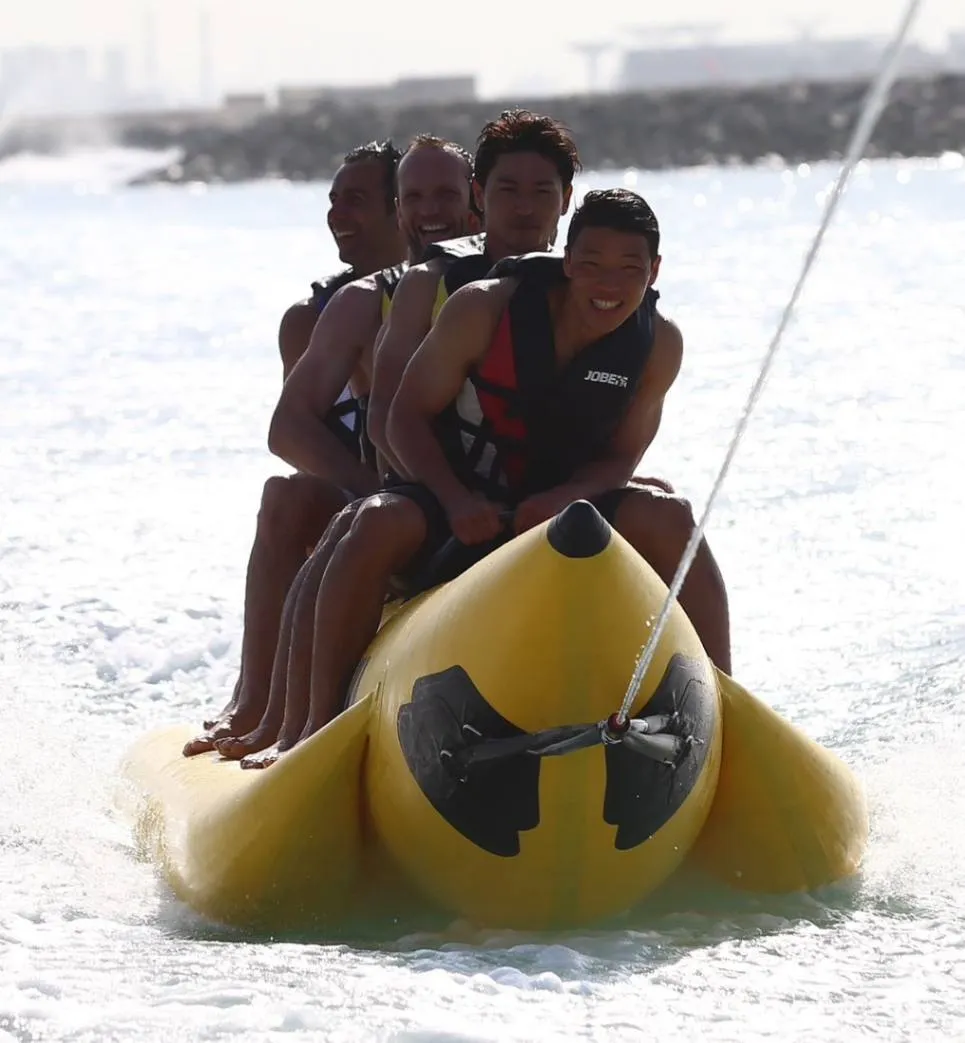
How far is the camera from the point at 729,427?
8.83 meters

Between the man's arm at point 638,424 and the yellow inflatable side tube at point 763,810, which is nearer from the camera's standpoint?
the yellow inflatable side tube at point 763,810

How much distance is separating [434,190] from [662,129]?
41.3 metres

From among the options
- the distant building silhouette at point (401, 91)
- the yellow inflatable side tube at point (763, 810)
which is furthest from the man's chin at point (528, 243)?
the distant building silhouette at point (401, 91)

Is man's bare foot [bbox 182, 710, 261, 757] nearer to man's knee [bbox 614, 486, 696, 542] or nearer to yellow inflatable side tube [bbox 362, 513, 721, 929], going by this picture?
yellow inflatable side tube [bbox 362, 513, 721, 929]

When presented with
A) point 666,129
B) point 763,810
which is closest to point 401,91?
point 666,129

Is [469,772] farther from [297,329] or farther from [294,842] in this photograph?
[297,329]

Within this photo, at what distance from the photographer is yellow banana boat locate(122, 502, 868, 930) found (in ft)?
9.67

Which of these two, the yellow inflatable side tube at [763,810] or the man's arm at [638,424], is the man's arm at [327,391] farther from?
the yellow inflatable side tube at [763,810]

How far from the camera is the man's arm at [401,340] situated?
3.63 meters

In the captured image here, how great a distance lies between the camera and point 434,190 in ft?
13.2

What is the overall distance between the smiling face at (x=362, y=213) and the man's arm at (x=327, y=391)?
0.36 m

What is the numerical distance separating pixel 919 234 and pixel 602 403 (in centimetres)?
1893

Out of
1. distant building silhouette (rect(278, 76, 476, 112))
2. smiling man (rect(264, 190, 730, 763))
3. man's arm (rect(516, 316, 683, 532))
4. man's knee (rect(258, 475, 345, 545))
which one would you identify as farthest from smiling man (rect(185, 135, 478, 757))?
distant building silhouette (rect(278, 76, 476, 112))

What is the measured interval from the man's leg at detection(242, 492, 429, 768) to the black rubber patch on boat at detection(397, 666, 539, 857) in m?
0.30
